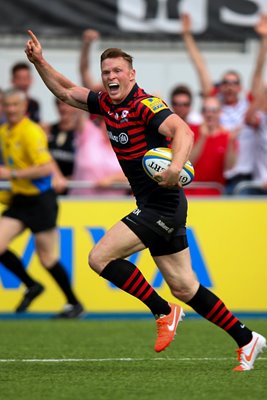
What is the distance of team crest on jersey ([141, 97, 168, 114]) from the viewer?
739 centimetres

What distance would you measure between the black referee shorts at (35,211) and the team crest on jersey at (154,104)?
4.04 meters

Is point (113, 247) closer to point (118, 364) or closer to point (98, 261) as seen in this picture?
point (98, 261)

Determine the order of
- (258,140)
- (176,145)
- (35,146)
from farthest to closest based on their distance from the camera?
(258,140) < (35,146) < (176,145)

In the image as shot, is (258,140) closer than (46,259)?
No

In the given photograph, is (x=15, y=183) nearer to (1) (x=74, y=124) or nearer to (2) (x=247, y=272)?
(1) (x=74, y=124)

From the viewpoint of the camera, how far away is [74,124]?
12.9 meters

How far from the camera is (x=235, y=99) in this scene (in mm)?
13125

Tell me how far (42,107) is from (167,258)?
9222 mm

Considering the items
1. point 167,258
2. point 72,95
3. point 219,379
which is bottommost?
point 219,379

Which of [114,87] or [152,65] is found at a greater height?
[114,87]

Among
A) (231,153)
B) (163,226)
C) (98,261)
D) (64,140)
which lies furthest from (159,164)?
(64,140)

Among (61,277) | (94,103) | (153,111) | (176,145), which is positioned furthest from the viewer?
(61,277)

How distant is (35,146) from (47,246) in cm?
105

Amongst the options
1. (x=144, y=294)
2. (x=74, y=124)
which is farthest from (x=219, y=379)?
(x=74, y=124)
